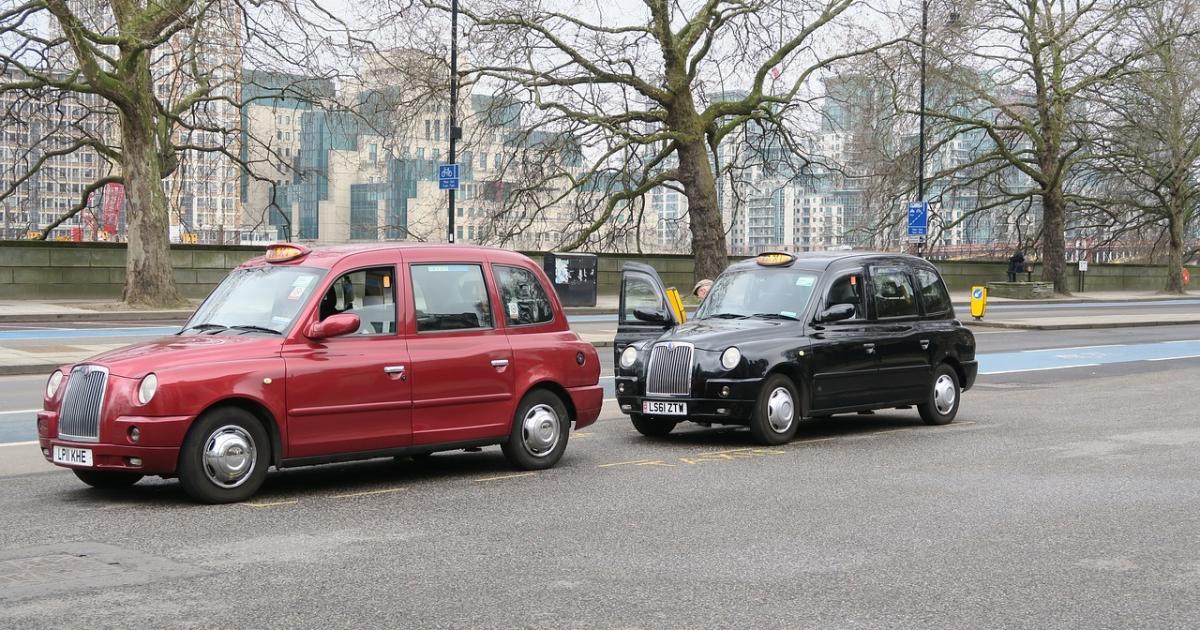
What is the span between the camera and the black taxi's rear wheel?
29.7ft

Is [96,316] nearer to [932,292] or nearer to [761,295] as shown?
[761,295]

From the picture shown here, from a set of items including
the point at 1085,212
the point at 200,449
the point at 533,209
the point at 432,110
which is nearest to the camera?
the point at 200,449

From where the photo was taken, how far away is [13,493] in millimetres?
9016

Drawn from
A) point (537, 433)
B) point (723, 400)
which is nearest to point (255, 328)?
point (537, 433)

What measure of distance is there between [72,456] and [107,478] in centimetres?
88

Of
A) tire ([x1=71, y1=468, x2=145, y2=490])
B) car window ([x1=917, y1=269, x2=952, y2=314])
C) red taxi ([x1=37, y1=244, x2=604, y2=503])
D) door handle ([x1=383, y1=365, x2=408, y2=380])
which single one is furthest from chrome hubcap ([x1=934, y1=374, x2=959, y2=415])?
tire ([x1=71, y1=468, x2=145, y2=490])

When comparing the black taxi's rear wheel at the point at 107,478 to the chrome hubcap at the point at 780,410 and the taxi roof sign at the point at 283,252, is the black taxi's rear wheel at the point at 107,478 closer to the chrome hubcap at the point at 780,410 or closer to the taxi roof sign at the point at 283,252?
the taxi roof sign at the point at 283,252

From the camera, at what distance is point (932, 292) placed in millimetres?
14117

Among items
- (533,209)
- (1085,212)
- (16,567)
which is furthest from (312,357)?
(1085,212)

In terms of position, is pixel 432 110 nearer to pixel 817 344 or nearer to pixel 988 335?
pixel 988 335

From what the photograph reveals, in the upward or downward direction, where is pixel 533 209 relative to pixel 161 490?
upward

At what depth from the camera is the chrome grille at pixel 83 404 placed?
8.34m

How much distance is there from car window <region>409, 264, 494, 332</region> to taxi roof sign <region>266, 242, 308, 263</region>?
794 mm

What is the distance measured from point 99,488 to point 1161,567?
6544 millimetres
